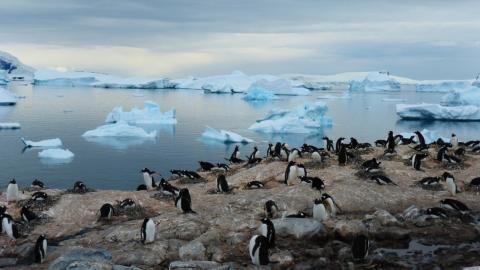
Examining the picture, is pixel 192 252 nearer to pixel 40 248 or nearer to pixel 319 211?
pixel 40 248

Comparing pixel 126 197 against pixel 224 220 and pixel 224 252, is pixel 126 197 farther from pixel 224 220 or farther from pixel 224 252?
pixel 224 252

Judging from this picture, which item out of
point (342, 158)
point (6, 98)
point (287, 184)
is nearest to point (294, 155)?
point (342, 158)

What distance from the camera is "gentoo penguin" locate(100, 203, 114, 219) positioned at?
14930 millimetres

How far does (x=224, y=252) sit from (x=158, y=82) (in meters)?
136

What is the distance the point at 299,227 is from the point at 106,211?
5.36 meters

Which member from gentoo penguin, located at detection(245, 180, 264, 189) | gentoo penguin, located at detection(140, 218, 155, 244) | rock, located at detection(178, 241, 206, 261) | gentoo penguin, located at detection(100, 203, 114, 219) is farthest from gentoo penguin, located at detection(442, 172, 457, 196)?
gentoo penguin, located at detection(100, 203, 114, 219)

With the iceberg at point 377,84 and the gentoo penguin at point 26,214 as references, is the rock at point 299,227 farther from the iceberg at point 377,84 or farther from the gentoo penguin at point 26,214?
the iceberg at point 377,84

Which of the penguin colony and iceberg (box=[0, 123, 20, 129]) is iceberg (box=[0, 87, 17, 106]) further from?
the penguin colony

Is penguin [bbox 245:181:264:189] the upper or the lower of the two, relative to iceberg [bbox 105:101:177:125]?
upper

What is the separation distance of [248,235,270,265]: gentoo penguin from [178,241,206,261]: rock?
1.21 metres

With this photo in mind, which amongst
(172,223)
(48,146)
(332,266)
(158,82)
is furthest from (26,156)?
(158,82)

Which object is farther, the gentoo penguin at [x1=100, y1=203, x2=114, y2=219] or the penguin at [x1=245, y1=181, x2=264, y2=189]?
the penguin at [x1=245, y1=181, x2=264, y2=189]

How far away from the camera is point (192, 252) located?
40.0 feet

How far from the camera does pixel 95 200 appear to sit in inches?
640
